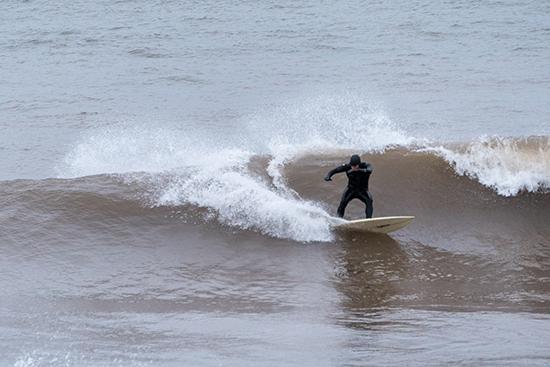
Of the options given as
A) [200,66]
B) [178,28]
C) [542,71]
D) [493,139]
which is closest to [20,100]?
[200,66]

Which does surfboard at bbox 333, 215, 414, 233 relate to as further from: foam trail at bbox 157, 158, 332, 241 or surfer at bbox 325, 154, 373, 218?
foam trail at bbox 157, 158, 332, 241

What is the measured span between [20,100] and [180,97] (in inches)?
182

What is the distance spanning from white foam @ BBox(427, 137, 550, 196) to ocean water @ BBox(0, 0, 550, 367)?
0.04m

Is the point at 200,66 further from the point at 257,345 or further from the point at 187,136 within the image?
the point at 257,345

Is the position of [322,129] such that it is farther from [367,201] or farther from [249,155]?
[367,201]

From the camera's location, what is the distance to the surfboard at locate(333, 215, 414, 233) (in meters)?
12.4

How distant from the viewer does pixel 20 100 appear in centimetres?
2392

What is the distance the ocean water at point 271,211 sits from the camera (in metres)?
8.98

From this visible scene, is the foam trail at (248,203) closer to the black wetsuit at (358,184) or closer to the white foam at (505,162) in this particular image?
the black wetsuit at (358,184)

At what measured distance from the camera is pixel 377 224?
Answer: 12445mm

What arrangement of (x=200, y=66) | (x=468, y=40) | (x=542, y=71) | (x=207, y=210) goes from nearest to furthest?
(x=207, y=210) < (x=542, y=71) < (x=200, y=66) < (x=468, y=40)

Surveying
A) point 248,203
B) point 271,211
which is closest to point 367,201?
point 271,211

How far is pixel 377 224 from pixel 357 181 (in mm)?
717

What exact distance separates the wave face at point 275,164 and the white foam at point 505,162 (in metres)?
0.02
